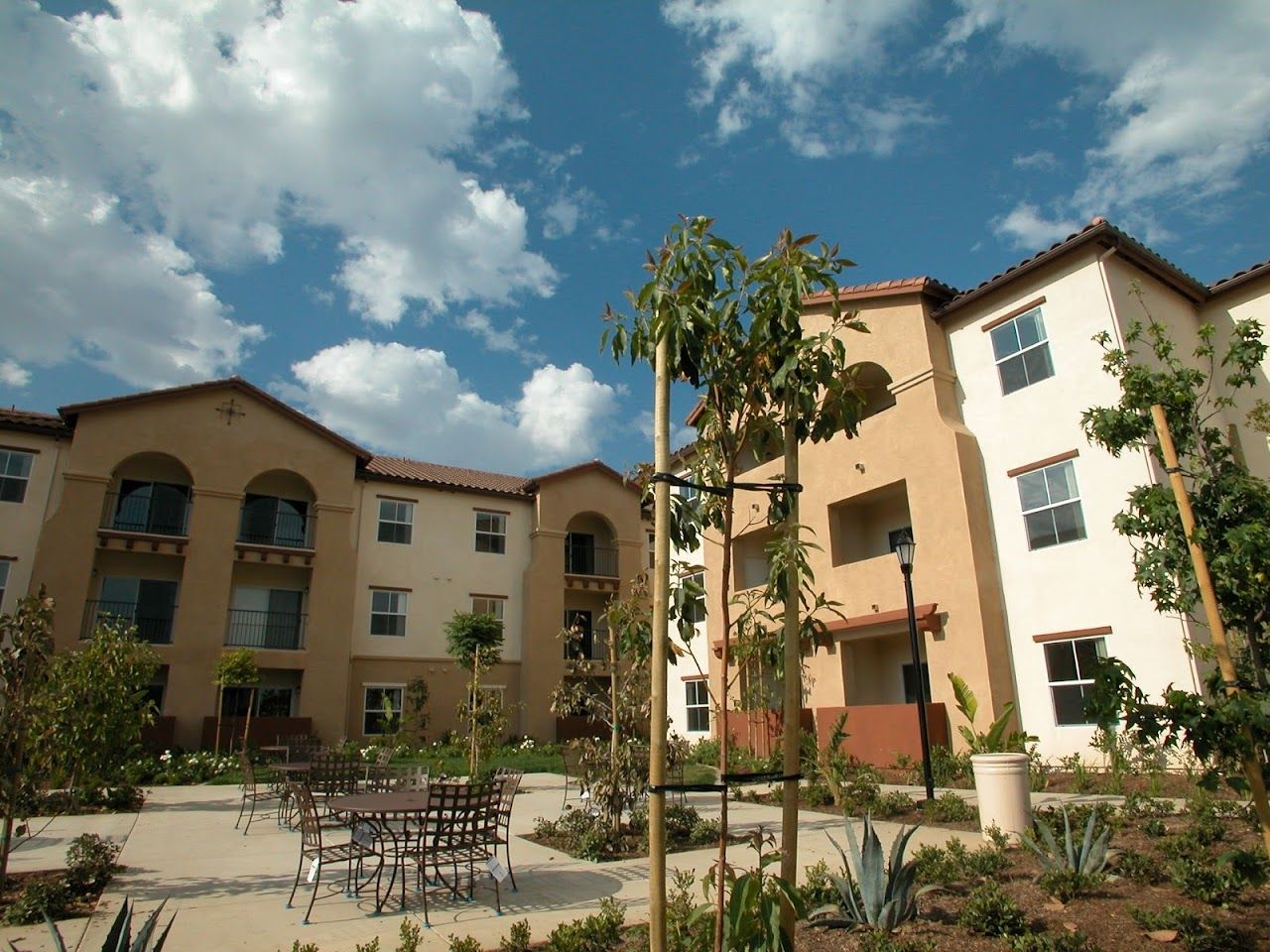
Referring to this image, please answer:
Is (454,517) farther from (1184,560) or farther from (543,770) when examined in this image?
(1184,560)

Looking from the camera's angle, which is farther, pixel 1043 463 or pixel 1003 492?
pixel 1003 492

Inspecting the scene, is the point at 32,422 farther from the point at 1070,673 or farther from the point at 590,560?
the point at 1070,673

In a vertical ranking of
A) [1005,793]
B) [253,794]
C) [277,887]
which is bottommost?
[277,887]

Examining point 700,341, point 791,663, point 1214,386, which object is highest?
point 1214,386

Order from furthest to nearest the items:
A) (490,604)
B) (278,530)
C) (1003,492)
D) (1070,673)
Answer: (490,604) → (278,530) → (1003,492) → (1070,673)

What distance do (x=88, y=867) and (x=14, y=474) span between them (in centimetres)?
2152

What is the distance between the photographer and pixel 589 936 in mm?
5430

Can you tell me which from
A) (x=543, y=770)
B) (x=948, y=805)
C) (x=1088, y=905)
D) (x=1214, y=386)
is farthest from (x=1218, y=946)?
(x=543, y=770)

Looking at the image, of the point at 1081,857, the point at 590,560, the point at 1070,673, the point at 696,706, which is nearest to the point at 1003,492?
the point at 1070,673

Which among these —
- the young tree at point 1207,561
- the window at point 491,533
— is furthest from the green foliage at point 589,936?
the window at point 491,533

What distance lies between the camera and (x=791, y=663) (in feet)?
13.7

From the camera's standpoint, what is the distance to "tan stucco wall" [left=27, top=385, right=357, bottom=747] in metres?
23.5

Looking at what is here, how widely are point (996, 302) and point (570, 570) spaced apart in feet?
67.9

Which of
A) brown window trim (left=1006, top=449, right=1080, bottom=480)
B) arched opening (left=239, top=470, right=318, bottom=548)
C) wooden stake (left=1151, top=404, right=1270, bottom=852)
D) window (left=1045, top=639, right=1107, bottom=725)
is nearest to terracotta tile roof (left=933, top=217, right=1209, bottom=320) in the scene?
Answer: brown window trim (left=1006, top=449, right=1080, bottom=480)
